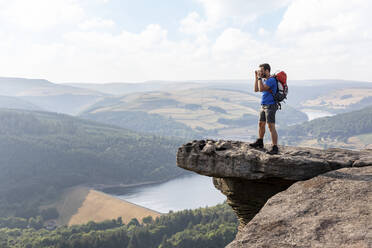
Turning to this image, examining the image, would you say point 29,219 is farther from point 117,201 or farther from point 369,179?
point 369,179

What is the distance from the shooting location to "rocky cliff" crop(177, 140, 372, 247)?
815cm

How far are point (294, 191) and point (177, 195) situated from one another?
496 ft

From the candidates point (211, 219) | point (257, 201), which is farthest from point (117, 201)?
point (257, 201)

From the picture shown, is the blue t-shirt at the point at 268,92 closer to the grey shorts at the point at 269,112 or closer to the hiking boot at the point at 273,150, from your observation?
the grey shorts at the point at 269,112

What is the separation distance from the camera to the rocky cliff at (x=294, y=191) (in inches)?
321

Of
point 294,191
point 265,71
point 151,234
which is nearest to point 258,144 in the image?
point 265,71

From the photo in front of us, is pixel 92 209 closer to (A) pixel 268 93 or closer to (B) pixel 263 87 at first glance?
(A) pixel 268 93

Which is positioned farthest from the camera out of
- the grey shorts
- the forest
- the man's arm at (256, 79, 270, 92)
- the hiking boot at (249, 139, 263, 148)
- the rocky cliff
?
the forest

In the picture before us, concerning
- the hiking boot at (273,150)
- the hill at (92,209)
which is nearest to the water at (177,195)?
the hill at (92,209)

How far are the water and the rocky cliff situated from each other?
127846 mm

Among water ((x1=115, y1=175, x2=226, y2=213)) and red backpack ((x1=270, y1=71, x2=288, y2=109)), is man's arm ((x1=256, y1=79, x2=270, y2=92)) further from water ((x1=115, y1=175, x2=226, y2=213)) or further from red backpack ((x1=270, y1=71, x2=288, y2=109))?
water ((x1=115, y1=175, x2=226, y2=213))

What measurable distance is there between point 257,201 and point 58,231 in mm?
103772

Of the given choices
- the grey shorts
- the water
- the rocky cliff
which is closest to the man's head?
the grey shorts

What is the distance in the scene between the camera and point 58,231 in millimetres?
104188
